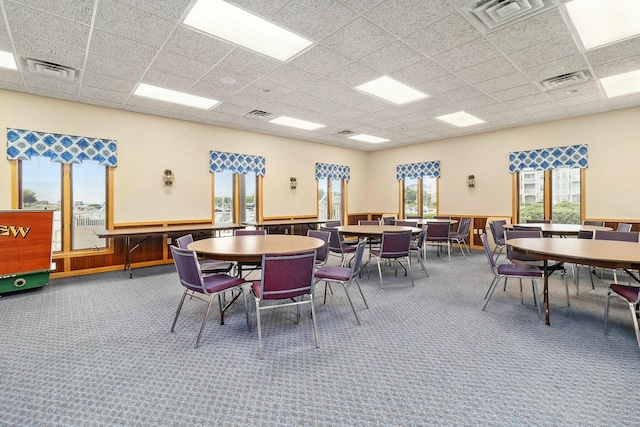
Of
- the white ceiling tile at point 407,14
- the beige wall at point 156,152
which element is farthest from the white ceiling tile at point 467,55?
the beige wall at point 156,152

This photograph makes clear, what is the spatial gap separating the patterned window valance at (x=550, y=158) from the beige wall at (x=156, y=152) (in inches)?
218

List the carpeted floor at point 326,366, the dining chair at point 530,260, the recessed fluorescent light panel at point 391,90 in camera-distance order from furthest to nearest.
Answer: the recessed fluorescent light panel at point 391,90 < the dining chair at point 530,260 < the carpeted floor at point 326,366

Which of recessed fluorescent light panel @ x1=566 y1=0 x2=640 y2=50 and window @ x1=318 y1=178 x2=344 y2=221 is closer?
recessed fluorescent light panel @ x1=566 y1=0 x2=640 y2=50

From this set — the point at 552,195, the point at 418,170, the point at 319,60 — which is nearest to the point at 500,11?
the point at 319,60

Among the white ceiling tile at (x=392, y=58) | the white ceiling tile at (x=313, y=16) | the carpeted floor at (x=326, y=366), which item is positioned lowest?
the carpeted floor at (x=326, y=366)

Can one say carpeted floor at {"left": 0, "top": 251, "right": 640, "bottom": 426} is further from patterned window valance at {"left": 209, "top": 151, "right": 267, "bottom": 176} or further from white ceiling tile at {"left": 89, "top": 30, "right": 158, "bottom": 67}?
patterned window valance at {"left": 209, "top": 151, "right": 267, "bottom": 176}

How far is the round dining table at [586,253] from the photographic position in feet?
8.16

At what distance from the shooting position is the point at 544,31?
3.31 metres

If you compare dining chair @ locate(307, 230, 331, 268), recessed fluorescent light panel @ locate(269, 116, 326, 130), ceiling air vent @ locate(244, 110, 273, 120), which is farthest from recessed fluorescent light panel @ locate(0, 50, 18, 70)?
dining chair @ locate(307, 230, 331, 268)

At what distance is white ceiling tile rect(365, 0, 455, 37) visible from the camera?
2854 millimetres

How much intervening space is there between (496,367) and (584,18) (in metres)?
3.55

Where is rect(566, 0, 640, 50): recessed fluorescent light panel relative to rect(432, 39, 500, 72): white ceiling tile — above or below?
above

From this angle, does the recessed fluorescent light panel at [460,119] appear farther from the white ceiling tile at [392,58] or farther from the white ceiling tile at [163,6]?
the white ceiling tile at [163,6]

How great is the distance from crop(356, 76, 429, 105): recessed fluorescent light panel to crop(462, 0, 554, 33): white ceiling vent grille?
1564 mm
